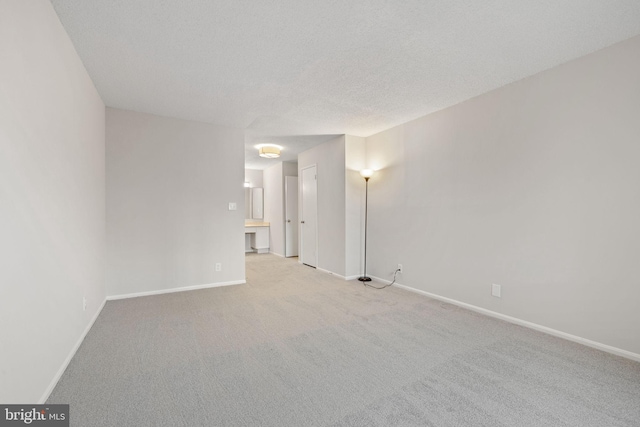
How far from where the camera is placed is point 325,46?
227 cm

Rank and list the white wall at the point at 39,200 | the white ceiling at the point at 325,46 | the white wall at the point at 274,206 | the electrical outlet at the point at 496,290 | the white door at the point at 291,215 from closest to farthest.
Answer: the white wall at the point at 39,200 → the white ceiling at the point at 325,46 → the electrical outlet at the point at 496,290 → the white door at the point at 291,215 → the white wall at the point at 274,206

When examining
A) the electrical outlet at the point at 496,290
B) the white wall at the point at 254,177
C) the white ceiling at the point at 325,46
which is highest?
the white ceiling at the point at 325,46

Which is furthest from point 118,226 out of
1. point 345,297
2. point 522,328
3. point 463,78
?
point 522,328

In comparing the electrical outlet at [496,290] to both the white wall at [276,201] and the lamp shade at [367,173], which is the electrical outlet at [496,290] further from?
the white wall at [276,201]

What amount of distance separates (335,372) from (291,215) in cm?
545

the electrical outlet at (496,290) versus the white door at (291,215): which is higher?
the white door at (291,215)

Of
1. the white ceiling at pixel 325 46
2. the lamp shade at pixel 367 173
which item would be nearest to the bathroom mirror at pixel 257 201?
the lamp shade at pixel 367 173

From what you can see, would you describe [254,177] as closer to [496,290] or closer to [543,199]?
[496,290]

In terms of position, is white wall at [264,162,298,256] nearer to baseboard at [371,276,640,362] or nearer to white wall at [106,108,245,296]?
white wall at [106,108,245,296]

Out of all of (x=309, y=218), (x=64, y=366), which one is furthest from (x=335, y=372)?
(x=309, y=218)

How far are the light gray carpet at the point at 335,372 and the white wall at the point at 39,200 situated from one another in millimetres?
369

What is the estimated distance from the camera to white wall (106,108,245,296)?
3670 millimetres

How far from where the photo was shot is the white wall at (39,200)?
1.35 metres

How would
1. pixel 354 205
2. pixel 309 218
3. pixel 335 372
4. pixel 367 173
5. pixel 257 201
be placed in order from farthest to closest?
pixel 257 201, pixel 309 218, pixel 354 205, pixel 367 173, pixel 335 372
